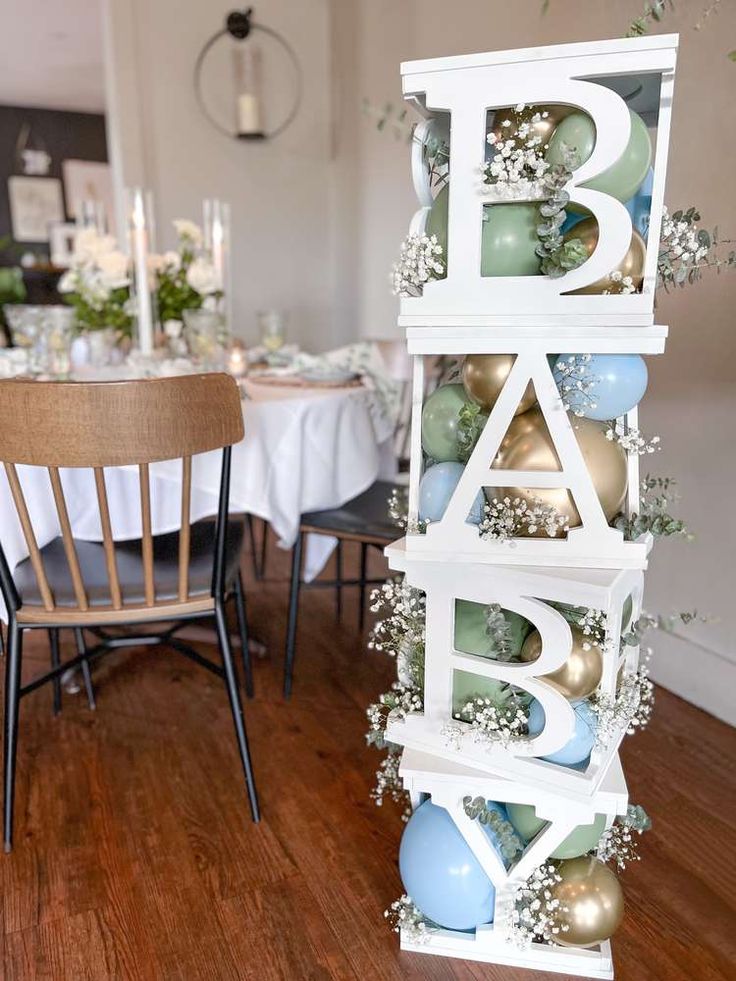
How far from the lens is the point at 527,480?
948mm

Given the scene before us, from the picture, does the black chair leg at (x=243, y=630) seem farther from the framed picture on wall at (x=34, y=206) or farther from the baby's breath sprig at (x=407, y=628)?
the framed picture on wall at (x=34, y=206)

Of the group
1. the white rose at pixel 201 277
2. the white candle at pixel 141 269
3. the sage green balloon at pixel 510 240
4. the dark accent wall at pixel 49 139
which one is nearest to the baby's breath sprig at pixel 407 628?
the sage green balloon at pixel 510 240

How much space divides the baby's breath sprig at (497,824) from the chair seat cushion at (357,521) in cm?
74

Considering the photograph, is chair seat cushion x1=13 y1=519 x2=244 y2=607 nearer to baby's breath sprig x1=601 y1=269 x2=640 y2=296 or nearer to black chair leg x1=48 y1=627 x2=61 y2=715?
black chair leg x1=48 y1=627 x2=61 y2=715

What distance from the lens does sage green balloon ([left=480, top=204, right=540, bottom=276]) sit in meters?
0.91

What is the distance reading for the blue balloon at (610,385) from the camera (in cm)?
93

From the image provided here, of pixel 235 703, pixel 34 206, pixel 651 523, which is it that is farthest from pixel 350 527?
pixel 34 206

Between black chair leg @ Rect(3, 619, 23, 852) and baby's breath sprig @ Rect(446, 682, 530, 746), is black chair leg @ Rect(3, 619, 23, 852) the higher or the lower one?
the lower one

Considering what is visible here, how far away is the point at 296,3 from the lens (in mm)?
3375

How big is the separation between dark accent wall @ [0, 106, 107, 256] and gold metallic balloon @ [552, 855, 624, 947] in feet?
24.2

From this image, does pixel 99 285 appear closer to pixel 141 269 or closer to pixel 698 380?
pixel 141 269

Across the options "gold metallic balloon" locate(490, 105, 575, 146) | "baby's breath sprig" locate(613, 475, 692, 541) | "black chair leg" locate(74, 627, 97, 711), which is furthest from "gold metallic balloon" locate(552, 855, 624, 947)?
"black chair leg" locate(74, 627, 97, 711)

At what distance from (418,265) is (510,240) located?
120 millimetres

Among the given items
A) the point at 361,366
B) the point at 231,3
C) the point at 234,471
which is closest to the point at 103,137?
the point at 231,3
